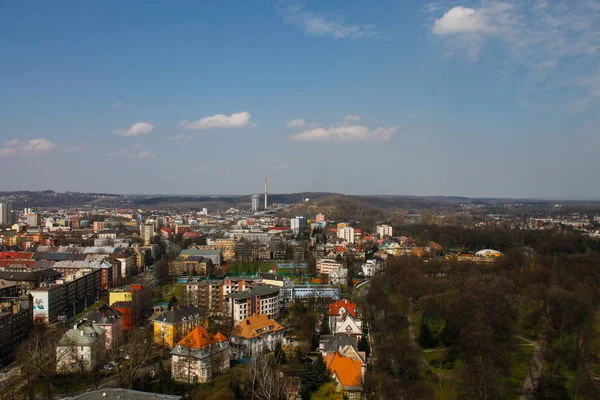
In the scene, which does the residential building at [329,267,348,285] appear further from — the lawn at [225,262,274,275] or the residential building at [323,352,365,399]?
the residential building at [323,352,365,399]

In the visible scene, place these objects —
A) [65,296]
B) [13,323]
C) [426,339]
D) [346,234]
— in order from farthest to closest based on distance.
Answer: [346,234], [65,296], [13,323], [426,339]

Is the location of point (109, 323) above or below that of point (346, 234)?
below

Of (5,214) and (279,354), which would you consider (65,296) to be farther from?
(5,214)

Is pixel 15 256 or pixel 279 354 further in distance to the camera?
pixel 15 256

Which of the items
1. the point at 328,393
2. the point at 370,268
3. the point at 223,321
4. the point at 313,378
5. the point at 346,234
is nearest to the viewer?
the point at 328,393

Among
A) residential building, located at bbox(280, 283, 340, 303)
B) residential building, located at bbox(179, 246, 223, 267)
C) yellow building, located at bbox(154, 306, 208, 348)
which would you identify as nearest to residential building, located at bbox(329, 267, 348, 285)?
residential building, located at bbox(280, 283, 340, 303)

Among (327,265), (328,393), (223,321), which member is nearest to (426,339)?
(328,393)

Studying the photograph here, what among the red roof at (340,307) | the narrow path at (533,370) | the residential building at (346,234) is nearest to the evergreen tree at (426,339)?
the narrow path at (533,370)
